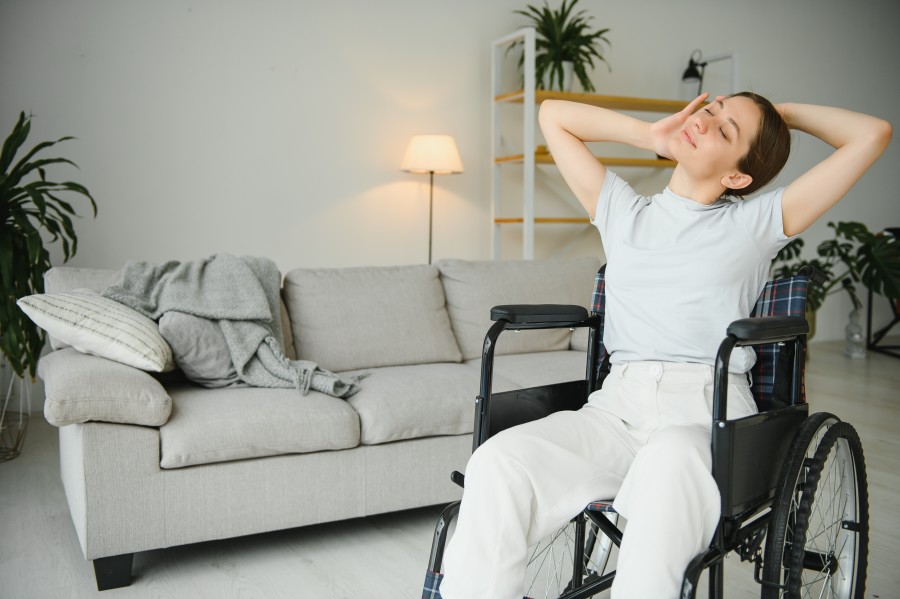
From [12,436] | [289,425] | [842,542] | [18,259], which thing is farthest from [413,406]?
[12,436]

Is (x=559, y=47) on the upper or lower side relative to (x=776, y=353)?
upper

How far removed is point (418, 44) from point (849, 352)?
3417 millimetres

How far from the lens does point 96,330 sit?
214 centimetres

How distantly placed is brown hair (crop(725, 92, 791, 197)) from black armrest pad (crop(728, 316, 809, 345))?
11.1 inches

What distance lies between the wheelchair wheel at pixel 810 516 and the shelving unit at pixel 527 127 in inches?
110

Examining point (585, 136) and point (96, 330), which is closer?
Result: point (585, 136)

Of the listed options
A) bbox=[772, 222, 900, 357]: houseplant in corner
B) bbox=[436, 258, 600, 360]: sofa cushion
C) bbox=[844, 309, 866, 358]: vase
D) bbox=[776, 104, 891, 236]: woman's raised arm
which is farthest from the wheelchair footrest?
bbox=[844, 309, 866, 358]: vase

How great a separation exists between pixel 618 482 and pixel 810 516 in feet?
1.08

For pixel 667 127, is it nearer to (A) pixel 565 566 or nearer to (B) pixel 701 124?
(B) pixel 701 124

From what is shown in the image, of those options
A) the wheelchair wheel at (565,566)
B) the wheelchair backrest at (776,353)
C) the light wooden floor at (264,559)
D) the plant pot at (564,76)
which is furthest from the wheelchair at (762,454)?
the plant pot at (564,76)

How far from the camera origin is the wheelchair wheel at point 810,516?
126 centimetres

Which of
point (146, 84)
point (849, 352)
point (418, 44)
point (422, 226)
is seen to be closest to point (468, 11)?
point (418, 44)

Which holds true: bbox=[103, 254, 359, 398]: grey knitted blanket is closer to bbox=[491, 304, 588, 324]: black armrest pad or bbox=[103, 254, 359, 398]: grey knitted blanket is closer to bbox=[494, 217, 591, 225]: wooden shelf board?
bbox=[491, 304, 588, 324]: black armrest pad

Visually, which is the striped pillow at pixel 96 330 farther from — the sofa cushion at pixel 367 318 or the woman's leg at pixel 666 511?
the woman's leg at pixel 666 511
